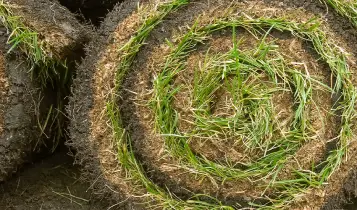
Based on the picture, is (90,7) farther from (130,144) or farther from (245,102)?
(245,102)

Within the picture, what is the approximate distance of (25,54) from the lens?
4.87ft

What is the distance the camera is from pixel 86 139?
144 cm

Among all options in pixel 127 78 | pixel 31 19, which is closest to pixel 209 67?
pixel 127 78

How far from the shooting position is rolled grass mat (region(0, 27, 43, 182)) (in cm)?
146

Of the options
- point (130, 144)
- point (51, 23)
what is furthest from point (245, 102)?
point (51, 23)

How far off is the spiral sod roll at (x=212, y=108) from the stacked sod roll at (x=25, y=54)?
11 cm

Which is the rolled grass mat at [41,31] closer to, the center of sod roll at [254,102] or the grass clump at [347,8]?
the center of sod roll at [254,102]

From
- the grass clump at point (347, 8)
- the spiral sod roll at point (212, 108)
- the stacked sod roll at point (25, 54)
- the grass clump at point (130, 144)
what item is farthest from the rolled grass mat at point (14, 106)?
the grass clump at point (347, 8)

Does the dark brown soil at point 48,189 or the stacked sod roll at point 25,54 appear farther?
the dark brown soil at point 48,189

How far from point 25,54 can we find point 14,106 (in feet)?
0.46

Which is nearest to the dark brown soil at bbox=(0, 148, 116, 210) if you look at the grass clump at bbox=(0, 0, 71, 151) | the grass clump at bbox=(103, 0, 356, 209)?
the grass clump at bbox=(0, 0, 71, 151)

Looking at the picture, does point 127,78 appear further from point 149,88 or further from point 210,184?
point 210,184

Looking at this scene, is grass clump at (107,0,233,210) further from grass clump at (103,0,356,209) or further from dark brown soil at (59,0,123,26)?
dark brown soil at (59,0,123,26)

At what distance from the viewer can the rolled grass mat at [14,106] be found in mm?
1460
